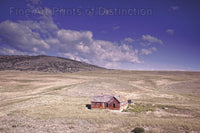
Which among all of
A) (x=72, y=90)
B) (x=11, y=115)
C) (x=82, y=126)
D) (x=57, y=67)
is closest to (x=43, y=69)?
(x=57, y=67)

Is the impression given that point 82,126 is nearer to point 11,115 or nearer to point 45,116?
point 45,116

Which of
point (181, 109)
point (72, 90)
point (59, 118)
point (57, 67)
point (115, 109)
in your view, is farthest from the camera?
point (57, 67)

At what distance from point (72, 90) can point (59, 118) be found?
34.7 meters

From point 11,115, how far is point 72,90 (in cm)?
3325

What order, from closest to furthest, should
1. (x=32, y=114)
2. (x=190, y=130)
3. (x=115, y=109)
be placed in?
(x=190, y=130)
(x=32, y=114)
(x=115, y=109)

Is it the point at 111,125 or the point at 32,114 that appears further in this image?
the point at 32,114

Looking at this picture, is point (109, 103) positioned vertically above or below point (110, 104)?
above

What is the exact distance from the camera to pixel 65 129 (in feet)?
70.1

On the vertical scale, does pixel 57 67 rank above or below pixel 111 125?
above

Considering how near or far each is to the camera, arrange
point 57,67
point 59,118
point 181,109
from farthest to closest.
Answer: point 57,67, point 181,109, point 59,118

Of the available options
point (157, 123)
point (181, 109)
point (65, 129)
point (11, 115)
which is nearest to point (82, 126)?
point (65, 129)

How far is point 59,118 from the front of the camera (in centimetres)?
2611

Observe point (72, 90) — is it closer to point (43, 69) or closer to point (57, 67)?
point (43, 69)

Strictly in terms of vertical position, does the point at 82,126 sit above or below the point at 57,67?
below
